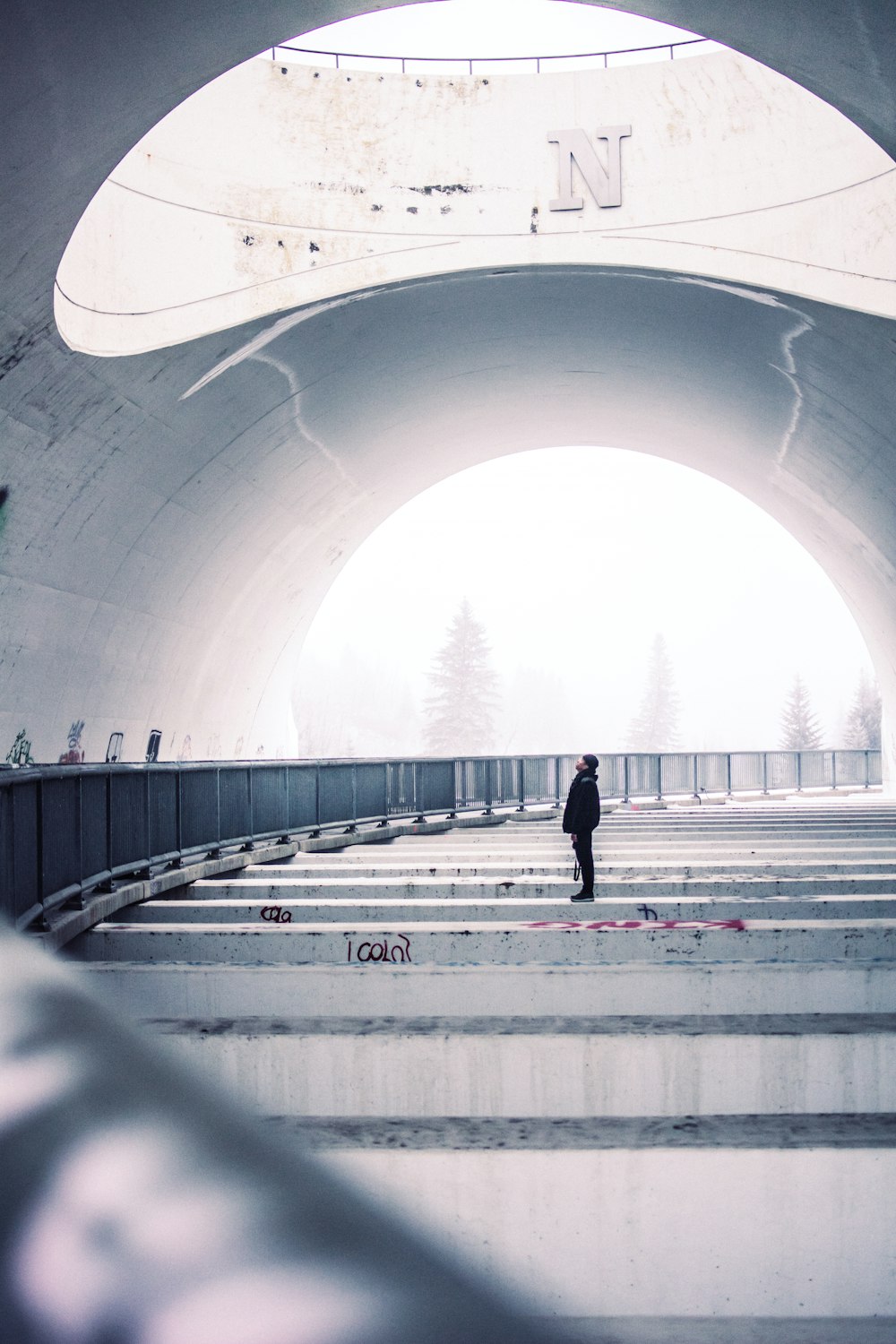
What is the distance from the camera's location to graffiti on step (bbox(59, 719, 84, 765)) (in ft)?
62.7

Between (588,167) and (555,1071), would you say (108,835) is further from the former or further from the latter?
(588,167)

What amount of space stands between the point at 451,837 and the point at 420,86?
1214 centimetres

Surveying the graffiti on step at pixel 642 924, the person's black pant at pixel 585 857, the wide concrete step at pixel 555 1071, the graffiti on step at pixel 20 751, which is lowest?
the wide concrete step at pixel 555 1071

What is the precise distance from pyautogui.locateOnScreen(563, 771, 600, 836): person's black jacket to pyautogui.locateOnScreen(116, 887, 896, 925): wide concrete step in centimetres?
77

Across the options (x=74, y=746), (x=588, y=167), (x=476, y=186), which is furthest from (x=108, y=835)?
(x=588, y=167)

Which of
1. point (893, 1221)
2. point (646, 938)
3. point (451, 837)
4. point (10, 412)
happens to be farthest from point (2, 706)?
point (893, 1221)

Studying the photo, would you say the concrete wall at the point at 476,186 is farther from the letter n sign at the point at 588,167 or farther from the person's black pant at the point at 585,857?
the person's black pant at the point at 585,857

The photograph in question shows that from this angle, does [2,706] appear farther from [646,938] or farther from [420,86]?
[420,86]

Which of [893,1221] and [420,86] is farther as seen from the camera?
[420,86]

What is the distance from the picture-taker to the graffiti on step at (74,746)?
62.7ft

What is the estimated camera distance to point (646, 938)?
10.4 meters

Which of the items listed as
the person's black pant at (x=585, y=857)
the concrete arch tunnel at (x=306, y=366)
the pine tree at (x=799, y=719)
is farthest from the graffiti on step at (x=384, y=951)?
the pine tree at (x=799, y=719)

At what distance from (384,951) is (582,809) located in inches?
120

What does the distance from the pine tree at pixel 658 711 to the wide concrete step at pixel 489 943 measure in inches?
4964
